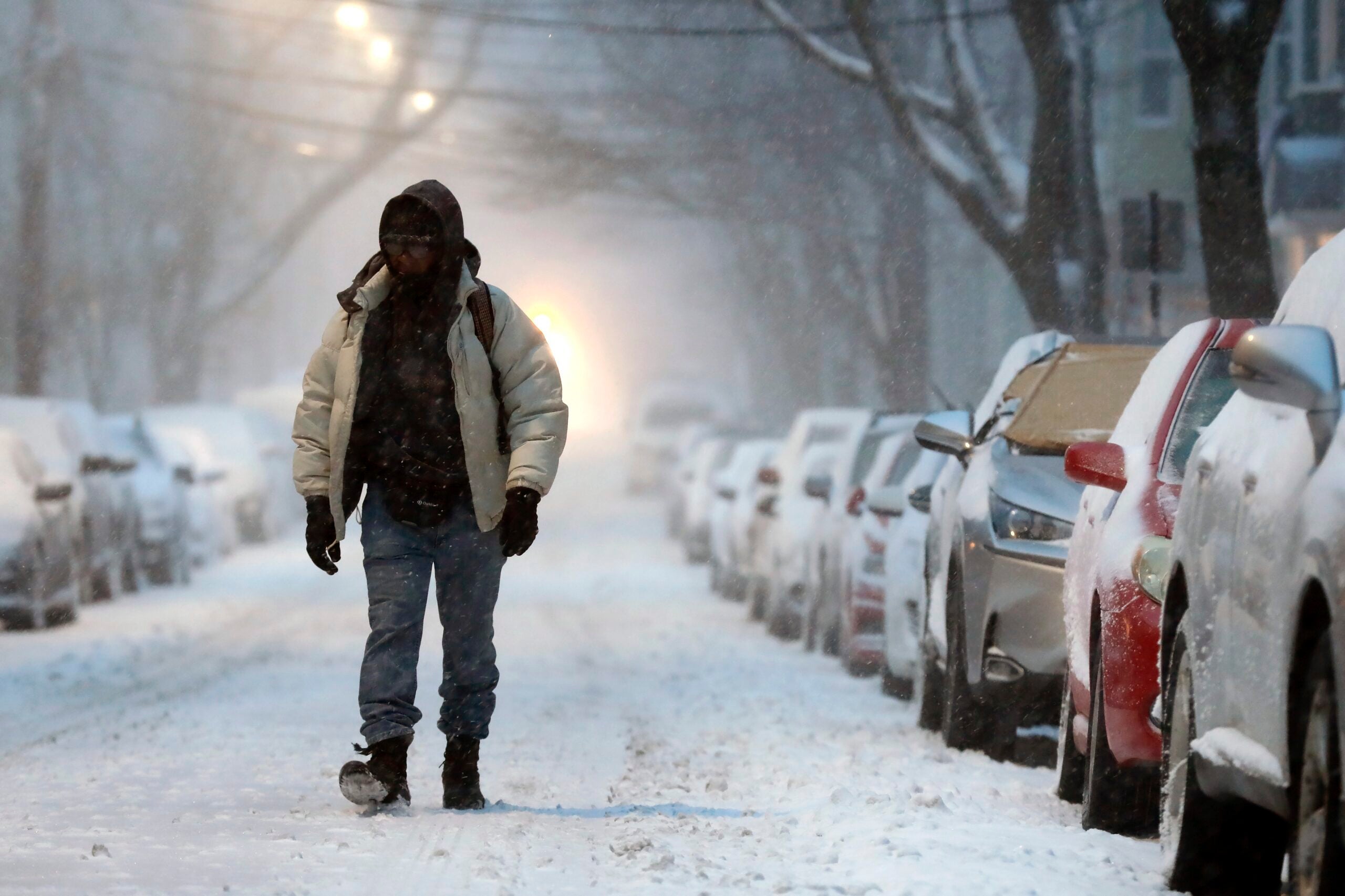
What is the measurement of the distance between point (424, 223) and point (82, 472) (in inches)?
538

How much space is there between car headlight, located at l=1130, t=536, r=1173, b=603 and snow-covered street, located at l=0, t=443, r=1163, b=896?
762 mm

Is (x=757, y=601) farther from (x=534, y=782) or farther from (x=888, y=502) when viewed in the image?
(x=534, y=782)

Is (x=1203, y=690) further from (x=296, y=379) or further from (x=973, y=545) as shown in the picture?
(x=296, y=379)

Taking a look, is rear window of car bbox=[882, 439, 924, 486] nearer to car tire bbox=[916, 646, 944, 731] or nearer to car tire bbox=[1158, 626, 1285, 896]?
car tire bbox=[916, 646, 944, 731]

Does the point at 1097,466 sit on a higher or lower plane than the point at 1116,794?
higher

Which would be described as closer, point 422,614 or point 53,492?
point 422,614

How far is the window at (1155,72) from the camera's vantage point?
34.2 metres

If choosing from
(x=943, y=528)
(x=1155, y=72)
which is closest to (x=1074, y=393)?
(x=943, y=528)

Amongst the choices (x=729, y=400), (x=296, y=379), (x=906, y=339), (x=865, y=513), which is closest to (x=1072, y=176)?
(x=865, y=513)

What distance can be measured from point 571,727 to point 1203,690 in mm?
5569

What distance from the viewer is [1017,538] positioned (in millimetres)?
9586

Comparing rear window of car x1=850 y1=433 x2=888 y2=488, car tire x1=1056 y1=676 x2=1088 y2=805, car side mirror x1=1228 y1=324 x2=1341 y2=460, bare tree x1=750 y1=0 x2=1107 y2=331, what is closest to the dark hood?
car tire x1=1056 y1=676 x2=1088 y2=805

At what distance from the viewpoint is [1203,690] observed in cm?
571

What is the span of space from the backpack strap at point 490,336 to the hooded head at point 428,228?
0.30 feet
